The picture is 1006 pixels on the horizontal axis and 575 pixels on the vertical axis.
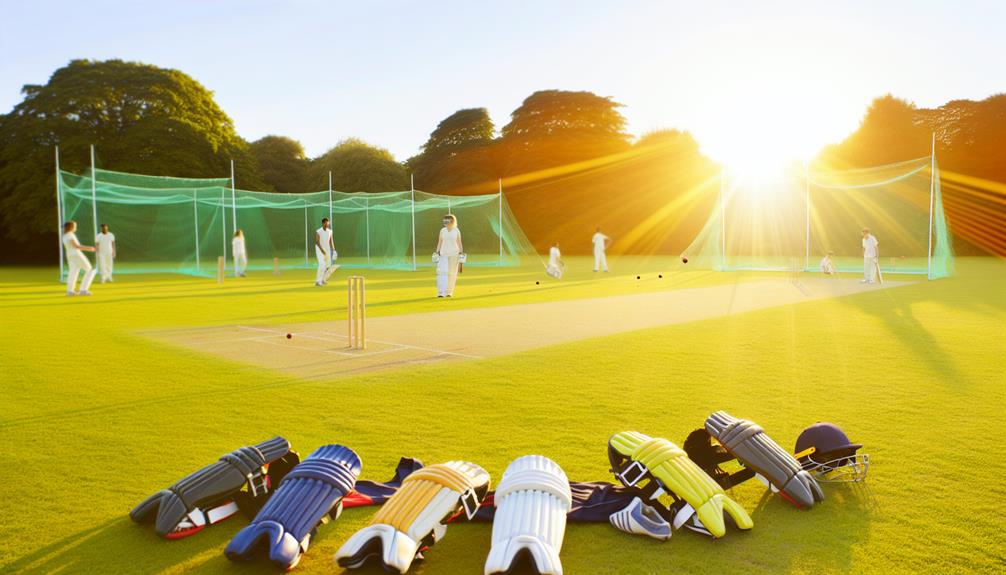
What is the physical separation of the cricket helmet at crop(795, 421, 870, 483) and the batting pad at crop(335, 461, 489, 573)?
6.57ft

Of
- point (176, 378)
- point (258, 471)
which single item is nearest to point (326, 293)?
point (176, 378)

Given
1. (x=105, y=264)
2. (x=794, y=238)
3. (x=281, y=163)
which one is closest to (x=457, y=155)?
(x=281, y=163)

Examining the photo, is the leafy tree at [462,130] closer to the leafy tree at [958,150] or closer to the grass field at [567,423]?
the leafy tree at [958,150]

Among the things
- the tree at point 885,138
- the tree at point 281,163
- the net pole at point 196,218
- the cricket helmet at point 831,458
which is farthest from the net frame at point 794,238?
the tree at point 281,163

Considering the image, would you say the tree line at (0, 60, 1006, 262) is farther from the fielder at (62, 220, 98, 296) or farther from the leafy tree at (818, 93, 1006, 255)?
the fielder at (62, 220, 98, 296)

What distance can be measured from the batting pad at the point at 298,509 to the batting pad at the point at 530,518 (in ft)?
2.73

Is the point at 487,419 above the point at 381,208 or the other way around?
the other way around

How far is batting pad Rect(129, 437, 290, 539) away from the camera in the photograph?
354cm

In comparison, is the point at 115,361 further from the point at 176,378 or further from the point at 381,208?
the point at 381,208

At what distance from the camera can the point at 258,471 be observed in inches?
152

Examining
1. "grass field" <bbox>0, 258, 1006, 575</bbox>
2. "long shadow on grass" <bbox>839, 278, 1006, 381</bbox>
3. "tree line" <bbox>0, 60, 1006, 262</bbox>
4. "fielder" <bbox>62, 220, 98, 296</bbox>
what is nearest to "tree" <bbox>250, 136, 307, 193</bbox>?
"tree line" <bbox>0, 60, 1006, 262</bbox>

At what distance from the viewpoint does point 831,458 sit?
14.0 ft

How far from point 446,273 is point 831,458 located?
1298 cm

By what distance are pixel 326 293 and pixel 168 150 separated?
25.7 metres
